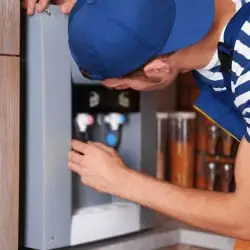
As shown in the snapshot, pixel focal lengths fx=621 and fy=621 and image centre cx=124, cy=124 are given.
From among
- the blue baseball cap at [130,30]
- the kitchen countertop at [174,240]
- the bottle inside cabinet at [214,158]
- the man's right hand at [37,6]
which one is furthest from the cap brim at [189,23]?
the bottle inside cabinet at [214,158]

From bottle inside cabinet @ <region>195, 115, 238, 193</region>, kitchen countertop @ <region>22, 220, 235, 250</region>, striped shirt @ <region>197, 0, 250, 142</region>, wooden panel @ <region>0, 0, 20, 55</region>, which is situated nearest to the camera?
striped shirt @ <region>197, 0, 250, 142</region>

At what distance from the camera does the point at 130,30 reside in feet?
2.97

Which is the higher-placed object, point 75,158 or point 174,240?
point 75,158

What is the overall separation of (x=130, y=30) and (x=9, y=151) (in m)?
0.29

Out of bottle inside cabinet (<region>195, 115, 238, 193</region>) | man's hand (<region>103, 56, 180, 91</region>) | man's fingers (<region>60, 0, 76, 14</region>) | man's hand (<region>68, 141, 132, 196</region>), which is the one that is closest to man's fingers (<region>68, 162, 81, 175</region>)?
man's hand (<region>68, 141, 132, 196</region>)

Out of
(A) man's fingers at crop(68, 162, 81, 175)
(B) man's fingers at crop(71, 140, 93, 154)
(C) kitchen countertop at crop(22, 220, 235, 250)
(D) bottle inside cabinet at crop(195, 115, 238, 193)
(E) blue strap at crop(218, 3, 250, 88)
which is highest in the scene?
(E) blue strap at crop(218, 3, 250, 88)

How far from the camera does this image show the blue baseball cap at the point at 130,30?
90 cm

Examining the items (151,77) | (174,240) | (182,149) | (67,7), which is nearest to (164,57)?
(151,77)

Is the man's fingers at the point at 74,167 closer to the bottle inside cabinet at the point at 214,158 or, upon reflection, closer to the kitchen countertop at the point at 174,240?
the kitchen countertop at the point at 174,240

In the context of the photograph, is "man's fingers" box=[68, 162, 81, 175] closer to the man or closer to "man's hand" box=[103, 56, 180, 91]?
the man

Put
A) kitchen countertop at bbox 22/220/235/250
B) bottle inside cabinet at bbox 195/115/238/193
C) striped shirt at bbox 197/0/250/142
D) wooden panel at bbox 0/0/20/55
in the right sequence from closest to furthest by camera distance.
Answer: striped shirt at bbox 197/0/250/142, wooden panel at bbox 0/0/20/55, kitchen countertop at bbox 22/220/235/250, bottle inside cabinet at bbox 195/115/238/193

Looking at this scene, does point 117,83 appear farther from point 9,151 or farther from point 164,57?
point 9,151

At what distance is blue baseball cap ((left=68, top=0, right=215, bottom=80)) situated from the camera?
902 mm

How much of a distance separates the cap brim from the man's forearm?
22 centimetres
